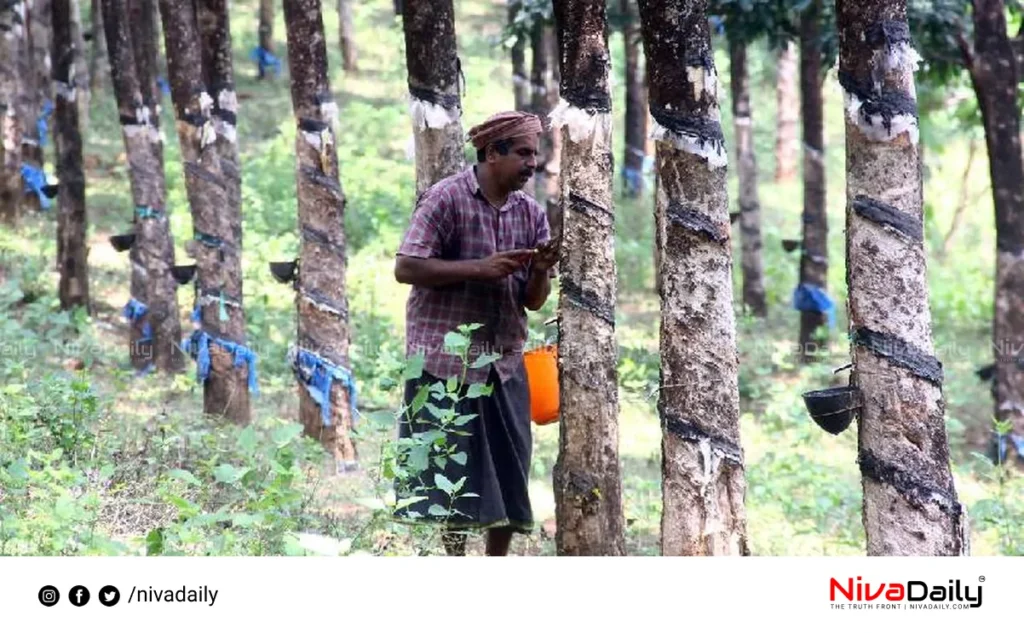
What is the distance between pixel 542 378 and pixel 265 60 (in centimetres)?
2322

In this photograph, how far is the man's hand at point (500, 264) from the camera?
21.0 feet

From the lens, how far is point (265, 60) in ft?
96.2

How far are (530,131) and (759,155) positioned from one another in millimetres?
24694

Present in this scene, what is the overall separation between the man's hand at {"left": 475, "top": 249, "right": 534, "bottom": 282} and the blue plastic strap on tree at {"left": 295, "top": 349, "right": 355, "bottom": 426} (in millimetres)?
3647

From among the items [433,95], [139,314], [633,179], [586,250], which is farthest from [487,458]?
[633,179]

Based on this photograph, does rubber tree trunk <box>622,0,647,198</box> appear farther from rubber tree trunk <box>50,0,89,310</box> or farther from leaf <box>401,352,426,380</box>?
leaf <box>401,352,426,380</box>

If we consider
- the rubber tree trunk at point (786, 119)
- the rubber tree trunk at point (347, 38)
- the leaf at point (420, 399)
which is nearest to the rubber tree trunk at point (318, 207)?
the leaf at point (420, 399)

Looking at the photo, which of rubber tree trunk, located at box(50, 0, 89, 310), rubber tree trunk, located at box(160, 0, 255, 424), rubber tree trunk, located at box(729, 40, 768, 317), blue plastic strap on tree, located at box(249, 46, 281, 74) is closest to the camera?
rubber tree trunk, located at box(160, 0, 255, 424)

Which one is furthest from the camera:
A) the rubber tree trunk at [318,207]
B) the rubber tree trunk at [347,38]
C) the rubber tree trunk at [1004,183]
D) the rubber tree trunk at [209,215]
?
the rubber tree trunk at [347,38]

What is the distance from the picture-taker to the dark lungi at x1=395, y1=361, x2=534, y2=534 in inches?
263

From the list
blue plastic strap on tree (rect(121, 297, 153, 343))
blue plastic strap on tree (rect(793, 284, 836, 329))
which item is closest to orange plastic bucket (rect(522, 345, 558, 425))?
blue plastic strap on tree (rect(121, 297, 153, 343))

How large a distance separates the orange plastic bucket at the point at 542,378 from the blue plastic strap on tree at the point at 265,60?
75.5 ft

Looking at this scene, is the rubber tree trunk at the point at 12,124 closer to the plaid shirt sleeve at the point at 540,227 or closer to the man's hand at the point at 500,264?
the plaid shirt sleeve at the point at 540,227

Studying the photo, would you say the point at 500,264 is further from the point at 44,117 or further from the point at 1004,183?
the point at 44,117
